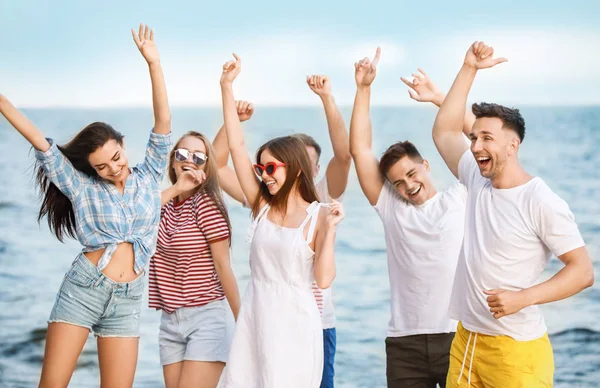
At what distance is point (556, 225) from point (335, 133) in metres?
1.11

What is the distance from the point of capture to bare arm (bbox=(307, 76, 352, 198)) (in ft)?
12.3

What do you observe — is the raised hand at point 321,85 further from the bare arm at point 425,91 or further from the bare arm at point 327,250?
the bare arm at point 327,250

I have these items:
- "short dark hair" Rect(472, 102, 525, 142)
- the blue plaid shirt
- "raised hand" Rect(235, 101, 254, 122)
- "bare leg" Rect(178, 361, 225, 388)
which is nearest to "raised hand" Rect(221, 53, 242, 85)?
"raised hand" Rect(235, 101, 254, 122)

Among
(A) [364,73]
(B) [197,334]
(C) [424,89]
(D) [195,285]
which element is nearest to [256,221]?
(D) [195,285]

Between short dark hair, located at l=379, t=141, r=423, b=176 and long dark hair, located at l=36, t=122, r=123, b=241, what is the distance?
3.60 ft

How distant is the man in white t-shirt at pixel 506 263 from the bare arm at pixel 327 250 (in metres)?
0.48

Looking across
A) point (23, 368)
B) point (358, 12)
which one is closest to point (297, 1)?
point (358, 12)

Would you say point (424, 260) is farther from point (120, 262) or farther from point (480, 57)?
point (120, 262)

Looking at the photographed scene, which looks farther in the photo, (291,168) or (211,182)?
(211,182)

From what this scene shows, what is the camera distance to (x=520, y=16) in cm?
1539

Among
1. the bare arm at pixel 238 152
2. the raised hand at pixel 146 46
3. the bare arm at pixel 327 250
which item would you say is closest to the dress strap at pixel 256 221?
the bare arm at pixel 238 152

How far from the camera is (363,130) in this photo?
362 cm

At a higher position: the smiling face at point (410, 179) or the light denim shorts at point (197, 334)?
the smiling face at point (410, 179)

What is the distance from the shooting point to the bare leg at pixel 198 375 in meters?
3.73
